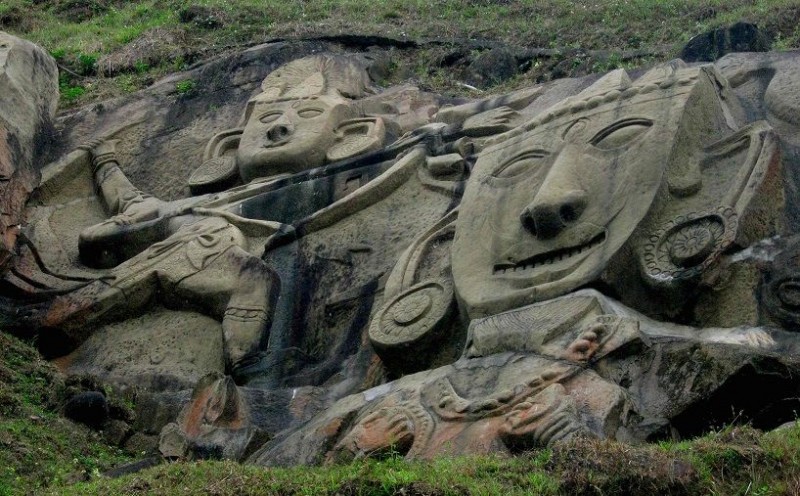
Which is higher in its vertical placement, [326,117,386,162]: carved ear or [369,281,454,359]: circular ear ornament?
[369,281,454,359]: circular ear ornament

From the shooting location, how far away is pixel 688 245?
9680mm

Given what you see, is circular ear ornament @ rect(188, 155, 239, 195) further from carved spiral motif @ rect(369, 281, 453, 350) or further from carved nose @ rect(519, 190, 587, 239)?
carved nose @ rect(519, 190, 587, 239)

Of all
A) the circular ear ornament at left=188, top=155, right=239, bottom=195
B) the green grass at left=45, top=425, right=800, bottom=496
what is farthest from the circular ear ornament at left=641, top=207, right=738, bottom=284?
the circular ear ornament at left=188, top=155, right=239, bottom=195

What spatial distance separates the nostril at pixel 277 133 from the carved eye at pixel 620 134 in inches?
153

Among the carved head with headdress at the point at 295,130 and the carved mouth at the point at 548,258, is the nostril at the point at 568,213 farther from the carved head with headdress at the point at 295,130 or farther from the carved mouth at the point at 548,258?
the carved head with headdress at the point at 295,130

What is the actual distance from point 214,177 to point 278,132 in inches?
25.6

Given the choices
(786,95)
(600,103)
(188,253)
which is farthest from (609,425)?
(188,253)

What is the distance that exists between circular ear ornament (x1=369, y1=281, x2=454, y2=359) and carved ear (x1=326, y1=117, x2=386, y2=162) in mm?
3032

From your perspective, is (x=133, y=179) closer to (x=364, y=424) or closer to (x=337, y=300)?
(x=337, y=300)

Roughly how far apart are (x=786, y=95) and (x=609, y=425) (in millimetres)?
4174

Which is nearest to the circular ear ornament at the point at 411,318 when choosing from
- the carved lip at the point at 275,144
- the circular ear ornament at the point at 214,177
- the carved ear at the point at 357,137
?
the carved ear at the point at 357,137

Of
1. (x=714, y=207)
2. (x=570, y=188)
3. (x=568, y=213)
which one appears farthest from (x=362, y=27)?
(x=714, y=207)

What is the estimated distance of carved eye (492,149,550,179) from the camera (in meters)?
10.7

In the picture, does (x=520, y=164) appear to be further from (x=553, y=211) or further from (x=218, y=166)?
(x=218, y=166)
